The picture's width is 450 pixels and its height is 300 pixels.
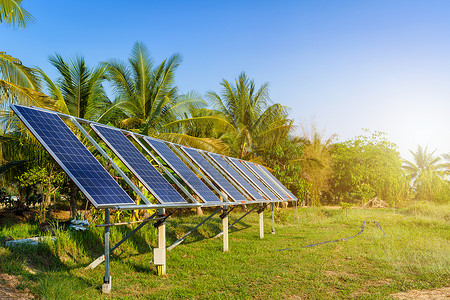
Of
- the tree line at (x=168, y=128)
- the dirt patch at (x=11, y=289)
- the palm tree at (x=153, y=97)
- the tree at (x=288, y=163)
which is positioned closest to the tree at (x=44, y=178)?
the tree line at (x=168, y=128)

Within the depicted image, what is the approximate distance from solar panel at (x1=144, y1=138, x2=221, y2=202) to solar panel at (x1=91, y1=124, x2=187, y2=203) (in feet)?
3.42

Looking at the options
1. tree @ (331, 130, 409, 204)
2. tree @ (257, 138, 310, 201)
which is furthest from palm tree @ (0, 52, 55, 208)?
tree @ (331, 130, 409, 204)

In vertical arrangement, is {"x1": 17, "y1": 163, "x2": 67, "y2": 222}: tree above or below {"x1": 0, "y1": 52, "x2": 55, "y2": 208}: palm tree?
below

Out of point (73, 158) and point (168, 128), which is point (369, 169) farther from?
point (73, 158)

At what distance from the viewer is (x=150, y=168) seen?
8047 mm

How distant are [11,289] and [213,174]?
6.43m

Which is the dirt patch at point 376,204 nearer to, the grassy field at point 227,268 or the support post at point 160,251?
the grassy field at point 227,268

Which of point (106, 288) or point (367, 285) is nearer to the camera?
point (106, 288)

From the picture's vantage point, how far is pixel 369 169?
3572 cm

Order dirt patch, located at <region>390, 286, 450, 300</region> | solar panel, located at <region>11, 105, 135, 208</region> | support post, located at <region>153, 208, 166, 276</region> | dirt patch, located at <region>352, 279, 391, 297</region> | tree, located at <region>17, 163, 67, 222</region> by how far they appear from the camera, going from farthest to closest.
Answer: tree, located at <region>17, 163, 67, 222</region> < support post, located at <region>153, 208, 166, 276</region> < dirt patch, located at <region>352, 279, 391, 297</region> < dirt patch, located at <region>390, 286, 450, 300</region> < solar panel, located at <region>11, 105, 135, 208</region>

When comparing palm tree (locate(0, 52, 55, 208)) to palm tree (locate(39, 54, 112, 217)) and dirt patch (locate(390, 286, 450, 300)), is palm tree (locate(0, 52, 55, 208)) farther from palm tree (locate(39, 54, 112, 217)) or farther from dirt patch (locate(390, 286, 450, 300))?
dirt patch (locate(390, 286, 450, 300))

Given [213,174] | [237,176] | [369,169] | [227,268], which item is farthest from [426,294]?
[369,169]

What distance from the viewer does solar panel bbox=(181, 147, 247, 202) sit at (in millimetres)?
10648

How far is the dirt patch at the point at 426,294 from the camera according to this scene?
5973mm
